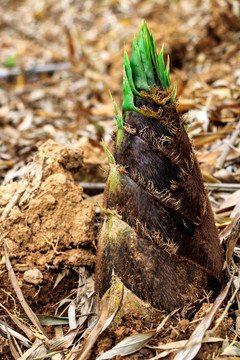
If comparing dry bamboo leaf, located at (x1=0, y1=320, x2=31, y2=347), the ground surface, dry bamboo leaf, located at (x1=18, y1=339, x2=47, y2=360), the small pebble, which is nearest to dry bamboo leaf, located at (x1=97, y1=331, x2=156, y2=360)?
the ground surface

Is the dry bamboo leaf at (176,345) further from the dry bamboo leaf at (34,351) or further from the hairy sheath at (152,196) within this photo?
the dry bamboo leaf at (34,351)

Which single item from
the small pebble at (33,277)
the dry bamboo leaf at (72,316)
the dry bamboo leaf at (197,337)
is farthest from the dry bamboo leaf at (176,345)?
the small pebble at (33,277)

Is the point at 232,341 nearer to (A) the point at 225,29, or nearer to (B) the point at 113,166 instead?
(B) the point at 113,166

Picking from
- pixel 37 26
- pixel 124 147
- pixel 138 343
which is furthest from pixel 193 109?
pixel 37 26

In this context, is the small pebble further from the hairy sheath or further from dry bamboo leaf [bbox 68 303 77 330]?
the hairy sheath

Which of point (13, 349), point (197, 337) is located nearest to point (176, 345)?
point (197, 337)

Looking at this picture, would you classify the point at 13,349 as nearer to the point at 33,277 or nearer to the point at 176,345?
the point at 33,277
